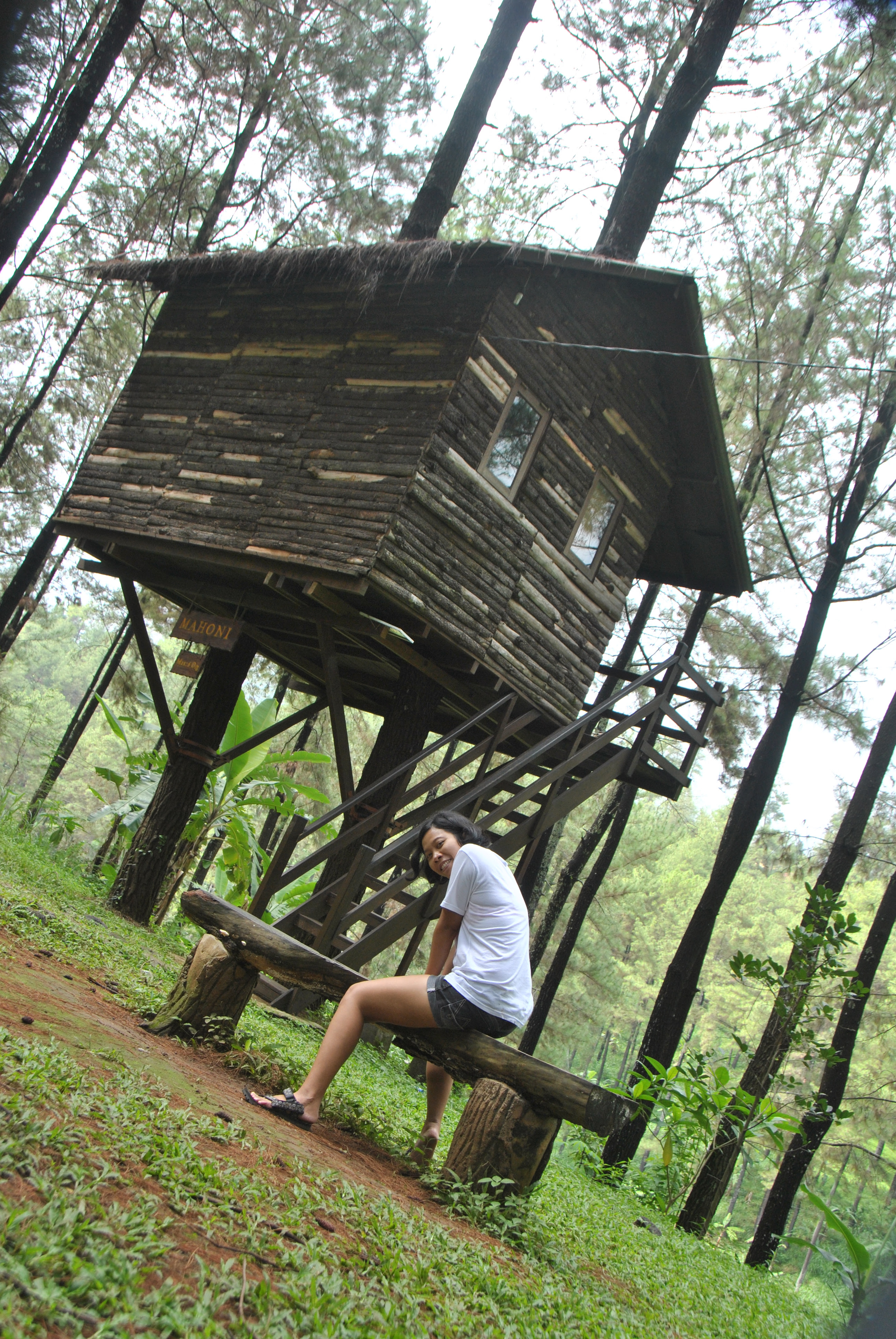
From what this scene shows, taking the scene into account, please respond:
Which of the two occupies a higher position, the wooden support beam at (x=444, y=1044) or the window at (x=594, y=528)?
the window at (x=594, y=528)

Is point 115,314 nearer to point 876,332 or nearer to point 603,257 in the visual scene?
point 603,257

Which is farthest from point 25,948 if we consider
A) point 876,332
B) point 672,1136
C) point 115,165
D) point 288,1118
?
point 115,165

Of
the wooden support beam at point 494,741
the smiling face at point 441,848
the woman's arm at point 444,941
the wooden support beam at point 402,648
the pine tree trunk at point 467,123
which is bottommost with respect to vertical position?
the woman's arm at point 444,941

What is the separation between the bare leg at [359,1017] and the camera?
4578 mm

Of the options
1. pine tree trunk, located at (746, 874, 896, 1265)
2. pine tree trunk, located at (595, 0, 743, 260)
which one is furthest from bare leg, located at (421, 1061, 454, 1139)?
pine tree trunk, located at (595, 0, 743, 260)

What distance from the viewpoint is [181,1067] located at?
459cm

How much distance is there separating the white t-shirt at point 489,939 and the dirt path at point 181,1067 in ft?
3.07

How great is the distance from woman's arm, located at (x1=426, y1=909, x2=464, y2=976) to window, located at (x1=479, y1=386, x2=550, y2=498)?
19.2ft

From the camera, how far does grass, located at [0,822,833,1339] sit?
2188mm

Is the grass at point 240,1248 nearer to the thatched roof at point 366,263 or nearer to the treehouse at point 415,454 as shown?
the treehouse at point 415,454

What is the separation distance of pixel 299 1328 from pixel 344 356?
9503 millimetres

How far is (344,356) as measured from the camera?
10.3 metres

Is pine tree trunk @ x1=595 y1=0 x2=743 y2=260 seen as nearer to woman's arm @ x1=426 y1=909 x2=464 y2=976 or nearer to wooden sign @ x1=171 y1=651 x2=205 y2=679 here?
wooden sign @ x1=171 y1=651 x2=205 y2=679

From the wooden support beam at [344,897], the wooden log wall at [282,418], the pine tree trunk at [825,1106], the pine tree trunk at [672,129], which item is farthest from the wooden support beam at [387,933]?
the pine tree trunk at [672,129]
